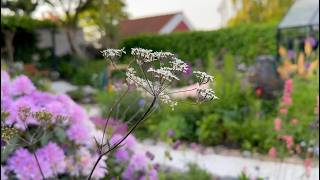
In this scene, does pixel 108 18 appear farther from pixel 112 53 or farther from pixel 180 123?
pixel 112 53

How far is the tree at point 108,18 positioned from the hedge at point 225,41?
323cm

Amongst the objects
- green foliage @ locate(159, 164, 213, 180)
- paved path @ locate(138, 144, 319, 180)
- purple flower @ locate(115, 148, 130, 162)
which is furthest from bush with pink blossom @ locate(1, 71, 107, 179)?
paved path @ locate(138, 144, 319, 180)

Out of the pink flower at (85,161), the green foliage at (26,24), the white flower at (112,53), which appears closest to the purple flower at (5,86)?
the pink flower at (85,161)

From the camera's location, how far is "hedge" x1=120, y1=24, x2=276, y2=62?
13.2m

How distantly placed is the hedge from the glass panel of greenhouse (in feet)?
8.13

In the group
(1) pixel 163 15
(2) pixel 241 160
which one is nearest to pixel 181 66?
(2) pixel 241 160

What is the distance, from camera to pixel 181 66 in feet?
2.42

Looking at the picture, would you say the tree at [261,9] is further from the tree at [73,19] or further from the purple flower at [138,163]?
the purple flower at [138,163]

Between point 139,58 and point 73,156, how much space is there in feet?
4.55

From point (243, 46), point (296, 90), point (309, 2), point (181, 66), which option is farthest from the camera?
point (243, 46)

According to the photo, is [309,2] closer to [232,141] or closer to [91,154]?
[232,141]

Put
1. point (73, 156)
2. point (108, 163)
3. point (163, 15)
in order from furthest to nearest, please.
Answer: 1. point (163, 15)
2. point (108, 163)
3. point (73, 156)

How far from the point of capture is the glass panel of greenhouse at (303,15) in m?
9.59

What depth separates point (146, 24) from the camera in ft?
85.0
